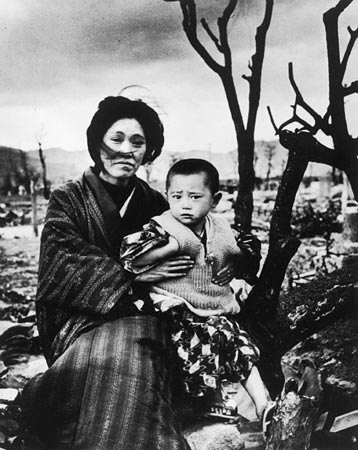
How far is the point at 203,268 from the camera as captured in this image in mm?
1819

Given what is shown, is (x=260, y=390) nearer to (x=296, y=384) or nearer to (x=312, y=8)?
(x=296, y=384)

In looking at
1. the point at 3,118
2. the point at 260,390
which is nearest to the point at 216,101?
the point at 3,118

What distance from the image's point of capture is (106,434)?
1.63 metres

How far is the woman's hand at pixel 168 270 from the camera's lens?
1774mm

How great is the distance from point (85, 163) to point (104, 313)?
50cm

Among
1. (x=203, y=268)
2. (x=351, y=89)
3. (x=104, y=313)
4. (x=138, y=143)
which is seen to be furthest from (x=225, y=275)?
(x=351, y=89)

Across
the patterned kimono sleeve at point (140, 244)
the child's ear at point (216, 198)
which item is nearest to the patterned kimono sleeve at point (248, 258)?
the child's ear at point (216, 198)

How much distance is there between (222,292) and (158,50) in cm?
82

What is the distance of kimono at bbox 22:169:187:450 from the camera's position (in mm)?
1639

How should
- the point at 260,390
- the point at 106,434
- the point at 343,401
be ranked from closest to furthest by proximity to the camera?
the point at 106,434 < the point at 260,390 < the point at 343,401

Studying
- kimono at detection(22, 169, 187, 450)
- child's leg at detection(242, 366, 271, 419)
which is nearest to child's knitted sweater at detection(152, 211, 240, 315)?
kimono at detection(22, 169, 187, 450)

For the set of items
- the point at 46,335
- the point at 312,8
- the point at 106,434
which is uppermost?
the point at 312,8

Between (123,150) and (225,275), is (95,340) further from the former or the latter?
(123,150)

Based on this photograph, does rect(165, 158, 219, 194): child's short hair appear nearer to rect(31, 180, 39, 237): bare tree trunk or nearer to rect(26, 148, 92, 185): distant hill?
rect(26, 148, 92, 185): distant hill
